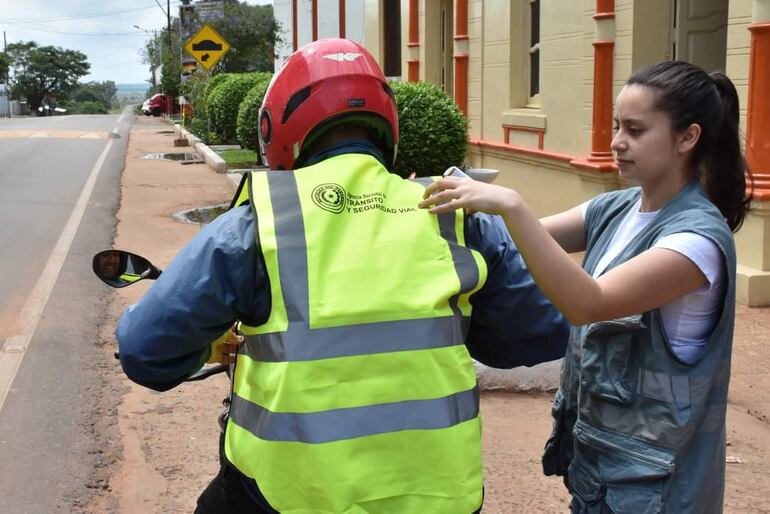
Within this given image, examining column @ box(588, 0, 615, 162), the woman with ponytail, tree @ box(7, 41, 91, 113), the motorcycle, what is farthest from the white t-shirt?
tree @ box(7, 41, 91, 113)

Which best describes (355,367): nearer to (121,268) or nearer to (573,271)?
(573,271)

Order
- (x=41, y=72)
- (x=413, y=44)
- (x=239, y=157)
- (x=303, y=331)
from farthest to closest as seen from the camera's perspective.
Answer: (x=41, y=72) → (x=239, y=157) → (x=413, y=44) → (x=303, y=331)

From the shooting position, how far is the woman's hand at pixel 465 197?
1.83 metres

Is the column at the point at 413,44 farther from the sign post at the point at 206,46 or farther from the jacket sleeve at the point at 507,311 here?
the jacket sleeve at the point at 507,311

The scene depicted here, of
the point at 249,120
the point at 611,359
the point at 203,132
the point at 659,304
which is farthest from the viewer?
the point at 203,132

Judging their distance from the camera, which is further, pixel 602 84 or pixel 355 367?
pixel 602 84

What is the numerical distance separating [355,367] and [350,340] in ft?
0.16

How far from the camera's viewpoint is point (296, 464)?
5.70ft

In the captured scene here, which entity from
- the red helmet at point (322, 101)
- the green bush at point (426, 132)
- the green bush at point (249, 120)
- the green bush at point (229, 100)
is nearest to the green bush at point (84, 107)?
the green bush at point (229, 100)

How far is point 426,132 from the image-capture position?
9.88 m

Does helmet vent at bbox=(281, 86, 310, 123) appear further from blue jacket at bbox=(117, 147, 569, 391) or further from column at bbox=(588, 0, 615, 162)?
column at bbox=(588, 0, 615, 162)

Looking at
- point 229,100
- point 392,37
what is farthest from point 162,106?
point 392,37

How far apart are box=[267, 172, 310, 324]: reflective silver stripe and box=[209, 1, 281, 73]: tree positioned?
35.7 m

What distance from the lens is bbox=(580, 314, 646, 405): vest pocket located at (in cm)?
207
